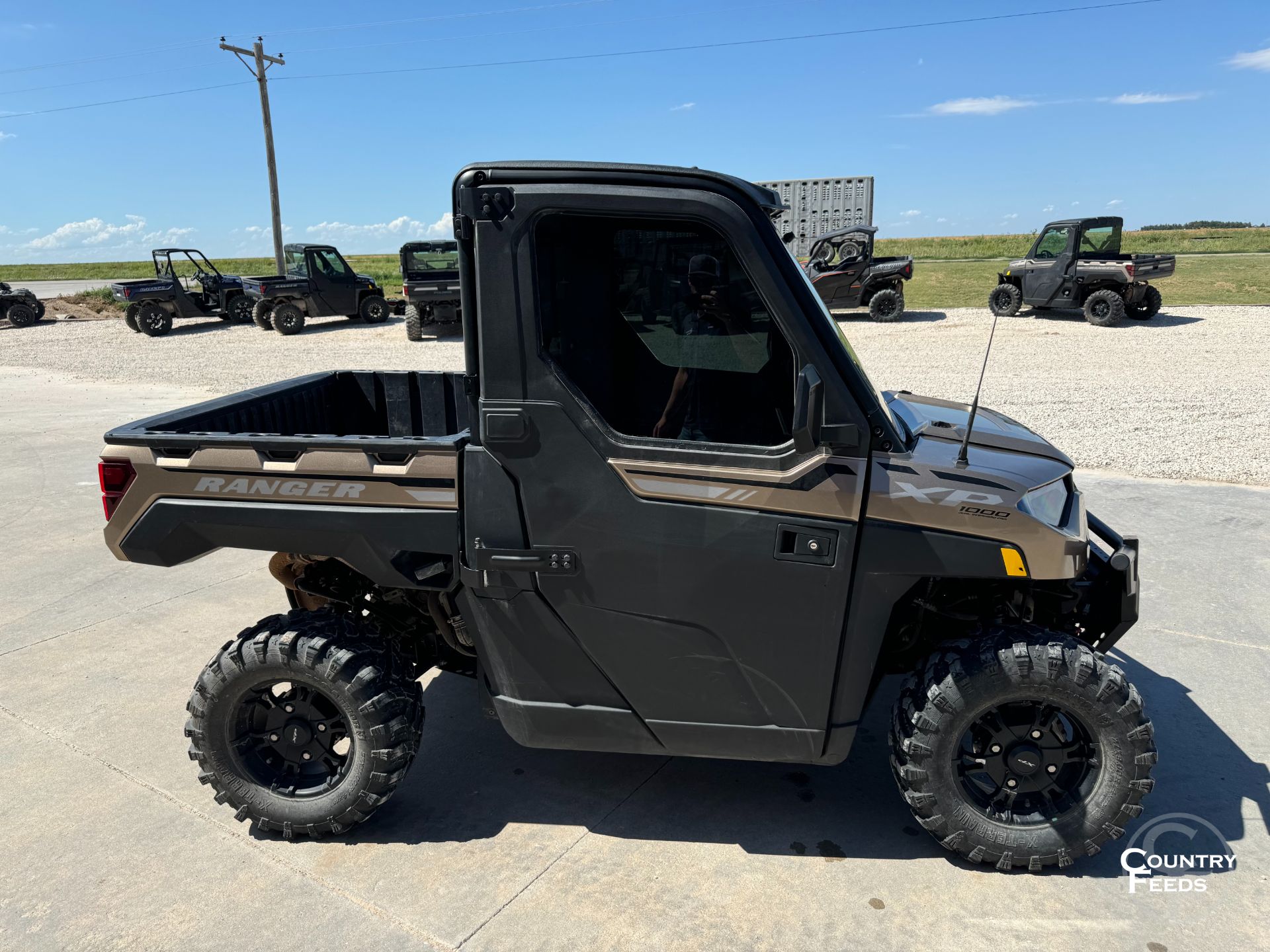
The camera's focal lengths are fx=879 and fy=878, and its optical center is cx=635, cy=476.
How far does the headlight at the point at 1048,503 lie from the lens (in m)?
2.76

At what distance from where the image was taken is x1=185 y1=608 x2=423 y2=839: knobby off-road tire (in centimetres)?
306

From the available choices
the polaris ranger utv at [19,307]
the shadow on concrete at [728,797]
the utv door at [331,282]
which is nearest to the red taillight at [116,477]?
the shadow on concrete at [728,797]

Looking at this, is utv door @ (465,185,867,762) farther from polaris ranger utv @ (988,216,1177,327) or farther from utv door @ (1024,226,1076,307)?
utv door @ (1024,226,1076,307)

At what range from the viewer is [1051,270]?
18.5 metres

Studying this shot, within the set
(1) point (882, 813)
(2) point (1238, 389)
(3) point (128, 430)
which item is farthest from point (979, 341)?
(3) point (128, 430)

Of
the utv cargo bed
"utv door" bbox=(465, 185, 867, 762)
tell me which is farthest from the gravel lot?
"utv door" bbox=(465, 185, 867, 762)

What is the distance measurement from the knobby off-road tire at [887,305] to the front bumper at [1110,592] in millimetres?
17679

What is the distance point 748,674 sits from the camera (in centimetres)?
285

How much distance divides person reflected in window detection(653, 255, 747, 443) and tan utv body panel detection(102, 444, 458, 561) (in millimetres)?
759

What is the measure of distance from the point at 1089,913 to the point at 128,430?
3.63 metres

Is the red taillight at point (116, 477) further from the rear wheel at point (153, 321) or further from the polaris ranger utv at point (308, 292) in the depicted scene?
the rear wheel at point (153, 321)

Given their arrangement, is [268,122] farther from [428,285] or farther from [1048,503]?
[1048,503]

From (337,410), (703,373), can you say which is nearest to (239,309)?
(337,410)

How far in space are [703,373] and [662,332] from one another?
0.19m
